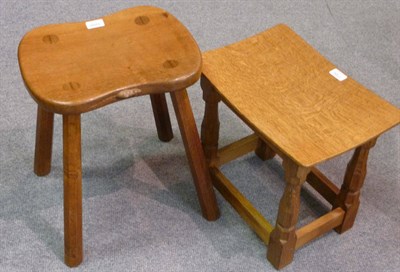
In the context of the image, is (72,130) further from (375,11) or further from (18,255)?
(375,11)

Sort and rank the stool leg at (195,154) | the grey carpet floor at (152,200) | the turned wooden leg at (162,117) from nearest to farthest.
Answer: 1. the stool leg at (195,154)
2. the grey carpet floor at (152,200)
3. the turned wooden leg at (162,117)

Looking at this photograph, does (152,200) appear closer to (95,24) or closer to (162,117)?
(162,117)

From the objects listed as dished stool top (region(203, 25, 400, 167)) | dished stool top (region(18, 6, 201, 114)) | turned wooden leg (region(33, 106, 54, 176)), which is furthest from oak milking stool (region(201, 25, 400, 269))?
turned wooden leg (region(33, 106, 54, 176))

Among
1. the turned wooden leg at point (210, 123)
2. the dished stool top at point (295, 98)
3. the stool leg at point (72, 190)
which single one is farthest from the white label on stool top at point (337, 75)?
the stool leg at point (72, 190)

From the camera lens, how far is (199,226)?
4.89 feet

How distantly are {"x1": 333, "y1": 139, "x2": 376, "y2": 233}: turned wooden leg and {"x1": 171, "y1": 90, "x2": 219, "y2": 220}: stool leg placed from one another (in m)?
0.31

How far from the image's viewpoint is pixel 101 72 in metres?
1.23

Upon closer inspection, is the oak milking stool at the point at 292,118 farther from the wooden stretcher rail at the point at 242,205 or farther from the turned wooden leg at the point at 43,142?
the turned wooden leg at the point at 43,142

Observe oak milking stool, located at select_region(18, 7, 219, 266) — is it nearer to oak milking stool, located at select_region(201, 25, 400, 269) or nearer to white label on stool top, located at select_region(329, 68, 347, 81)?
oak milking stool, located at select_region(201, 25, 400, 269)

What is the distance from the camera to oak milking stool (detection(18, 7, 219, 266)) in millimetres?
1181

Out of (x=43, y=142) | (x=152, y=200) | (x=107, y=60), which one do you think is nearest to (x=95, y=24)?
(x=107, y=60)

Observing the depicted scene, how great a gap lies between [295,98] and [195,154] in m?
0.27

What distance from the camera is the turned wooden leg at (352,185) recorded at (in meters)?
1.34

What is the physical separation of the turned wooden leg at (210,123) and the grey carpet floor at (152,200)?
0.13 m
